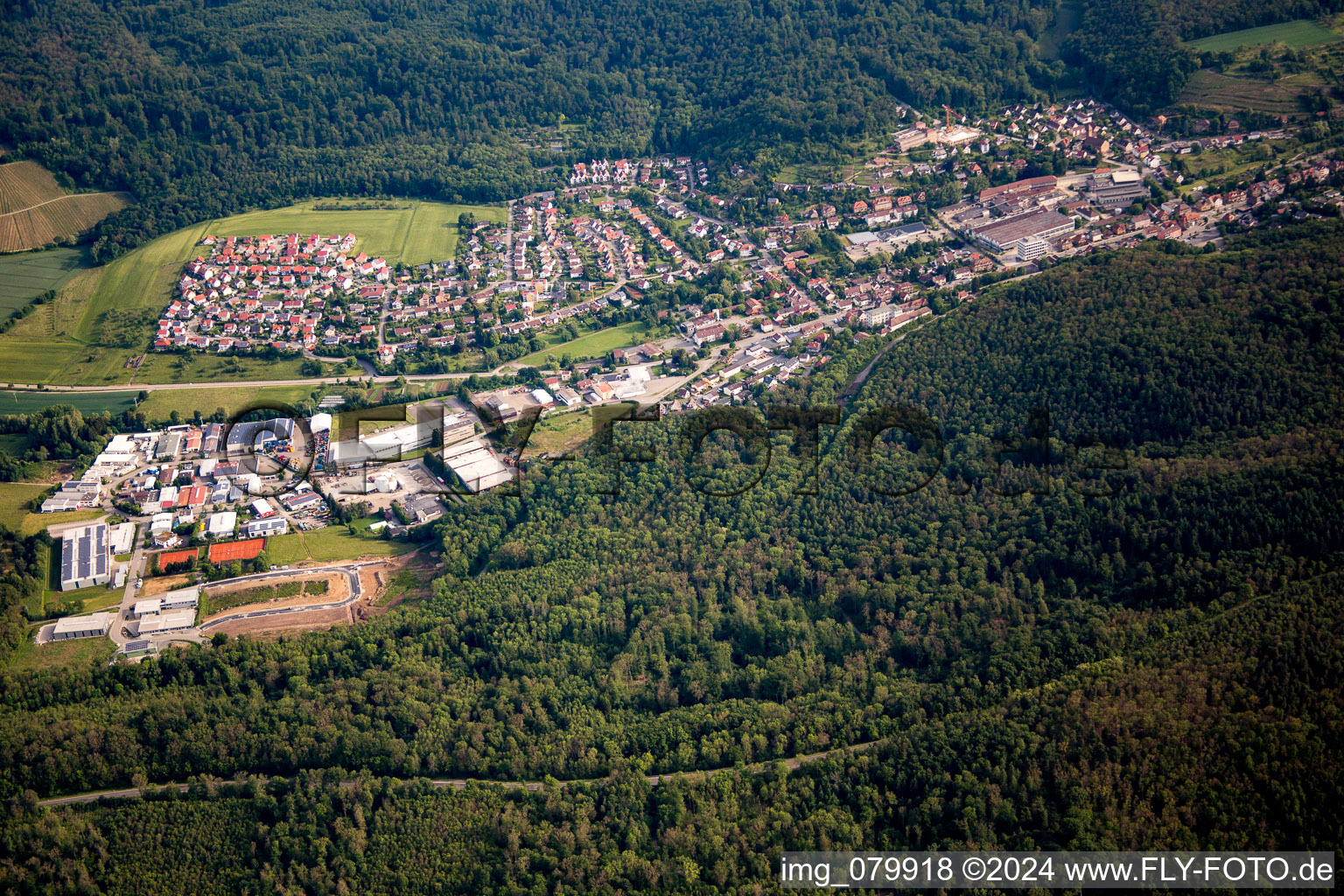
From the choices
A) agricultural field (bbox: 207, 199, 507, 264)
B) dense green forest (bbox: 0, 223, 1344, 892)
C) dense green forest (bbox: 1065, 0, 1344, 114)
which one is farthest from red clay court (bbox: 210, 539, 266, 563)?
dense green forest (bbox: 1065, 0, 1344, 114)

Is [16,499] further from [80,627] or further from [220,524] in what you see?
[80,627]

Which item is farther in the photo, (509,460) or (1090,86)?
(1090,86)

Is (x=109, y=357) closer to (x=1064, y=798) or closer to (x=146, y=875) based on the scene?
(x=146, y=875)

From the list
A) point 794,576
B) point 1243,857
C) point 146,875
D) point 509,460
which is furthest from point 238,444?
point 1243,857

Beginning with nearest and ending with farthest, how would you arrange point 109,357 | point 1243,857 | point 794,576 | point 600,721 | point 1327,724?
point 1243,857 < point 1327,724 < point 600,721 < point 794,576 < point 109,357

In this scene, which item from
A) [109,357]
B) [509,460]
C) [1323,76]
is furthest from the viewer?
[1323,76]

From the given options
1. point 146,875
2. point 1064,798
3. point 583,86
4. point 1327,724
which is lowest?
point 146,875

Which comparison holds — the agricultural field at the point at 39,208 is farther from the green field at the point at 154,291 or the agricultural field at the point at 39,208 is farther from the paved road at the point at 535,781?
the paved road at the point at 535,781
